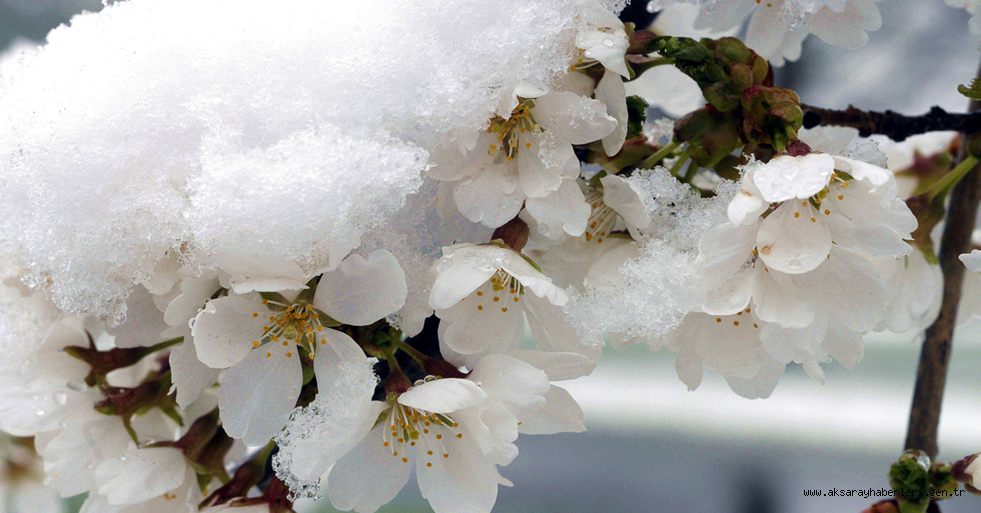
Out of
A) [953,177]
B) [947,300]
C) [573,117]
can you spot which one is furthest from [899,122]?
[573,117]

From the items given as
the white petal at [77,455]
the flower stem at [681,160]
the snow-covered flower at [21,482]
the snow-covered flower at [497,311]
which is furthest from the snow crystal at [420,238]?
the snow-covered flower at [21,482]

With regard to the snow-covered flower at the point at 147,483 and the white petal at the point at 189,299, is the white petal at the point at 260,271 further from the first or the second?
the snow-covered flower at the point at 147,483

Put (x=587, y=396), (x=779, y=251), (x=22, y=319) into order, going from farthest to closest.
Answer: (x=587, y=396) → (x=22, y=319) → (x=779, y=251)

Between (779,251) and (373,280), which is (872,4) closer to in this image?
(779,251)

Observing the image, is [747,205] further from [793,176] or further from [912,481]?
[912,481]

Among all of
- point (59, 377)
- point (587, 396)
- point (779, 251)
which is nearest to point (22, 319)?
point (59, 377)
